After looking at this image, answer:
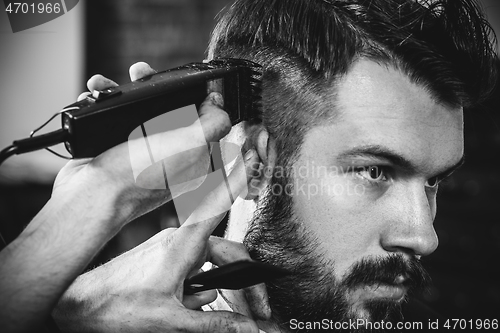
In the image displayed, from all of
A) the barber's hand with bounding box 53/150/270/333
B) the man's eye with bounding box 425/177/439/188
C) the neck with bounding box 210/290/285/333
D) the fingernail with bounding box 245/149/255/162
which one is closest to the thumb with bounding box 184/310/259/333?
the barber's hand with bounding box 53/150/270/333

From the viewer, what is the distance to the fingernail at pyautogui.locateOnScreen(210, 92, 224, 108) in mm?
1007

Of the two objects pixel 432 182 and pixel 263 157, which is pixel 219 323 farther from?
pixel 432 182

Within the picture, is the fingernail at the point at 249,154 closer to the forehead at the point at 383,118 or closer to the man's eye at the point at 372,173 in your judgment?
the forehead at the point at 383,118

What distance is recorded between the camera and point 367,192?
1.18 metres

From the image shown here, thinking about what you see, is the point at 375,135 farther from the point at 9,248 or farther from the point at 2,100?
the point at 2,100

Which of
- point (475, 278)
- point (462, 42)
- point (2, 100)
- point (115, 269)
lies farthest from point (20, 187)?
point (475, 278)

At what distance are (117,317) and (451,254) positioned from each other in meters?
1.62

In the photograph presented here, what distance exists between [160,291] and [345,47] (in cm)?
65

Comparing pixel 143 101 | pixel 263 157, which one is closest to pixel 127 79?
pixel 263 157

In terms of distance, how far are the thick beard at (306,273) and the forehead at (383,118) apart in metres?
0.19

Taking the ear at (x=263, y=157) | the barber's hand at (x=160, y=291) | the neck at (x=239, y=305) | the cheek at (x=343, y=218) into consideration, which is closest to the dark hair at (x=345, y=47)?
the ear at (x=263, y=157)

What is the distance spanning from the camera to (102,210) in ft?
2.93

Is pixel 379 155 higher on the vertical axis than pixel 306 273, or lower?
higher

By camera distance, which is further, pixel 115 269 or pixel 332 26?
pixel 332 26
